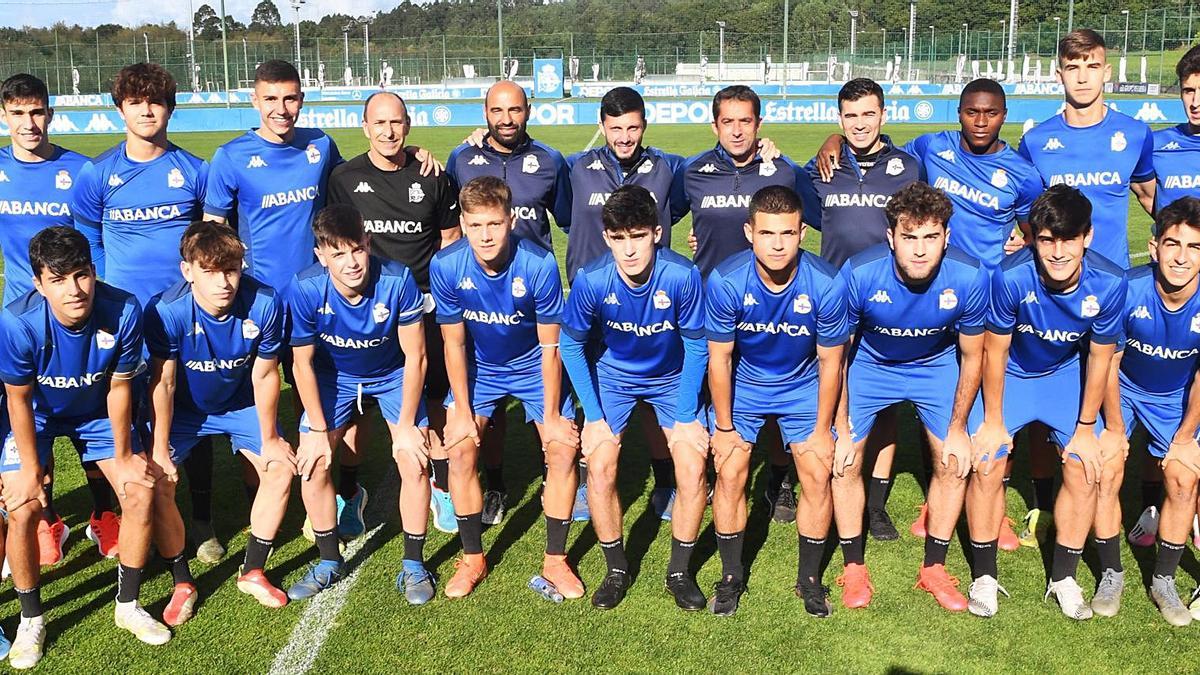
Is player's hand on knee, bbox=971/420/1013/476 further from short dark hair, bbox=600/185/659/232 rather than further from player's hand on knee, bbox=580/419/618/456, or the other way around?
short dark hair, bbox=600/185/659/232

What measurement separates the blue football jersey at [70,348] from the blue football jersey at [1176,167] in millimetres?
5697

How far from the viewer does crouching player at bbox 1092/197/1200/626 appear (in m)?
4.46

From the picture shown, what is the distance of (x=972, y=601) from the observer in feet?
15.5

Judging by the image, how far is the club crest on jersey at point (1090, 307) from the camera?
176 inches

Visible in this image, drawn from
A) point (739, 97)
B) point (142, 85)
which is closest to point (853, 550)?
point (739, 97)

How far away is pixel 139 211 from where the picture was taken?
5578 millimetres

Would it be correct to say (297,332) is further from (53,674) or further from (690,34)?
(690,34)

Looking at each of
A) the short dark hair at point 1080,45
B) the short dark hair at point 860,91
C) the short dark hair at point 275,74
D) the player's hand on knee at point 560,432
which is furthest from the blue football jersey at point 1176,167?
the short dark hair at point 275,74

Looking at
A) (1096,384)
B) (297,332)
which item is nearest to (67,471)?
(297,332)

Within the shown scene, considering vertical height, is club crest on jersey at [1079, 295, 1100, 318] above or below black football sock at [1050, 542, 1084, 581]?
above

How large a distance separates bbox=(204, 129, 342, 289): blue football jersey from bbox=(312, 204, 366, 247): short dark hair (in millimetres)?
1097

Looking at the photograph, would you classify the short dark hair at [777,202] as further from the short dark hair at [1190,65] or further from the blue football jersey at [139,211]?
the blue football jersey at [139,211]

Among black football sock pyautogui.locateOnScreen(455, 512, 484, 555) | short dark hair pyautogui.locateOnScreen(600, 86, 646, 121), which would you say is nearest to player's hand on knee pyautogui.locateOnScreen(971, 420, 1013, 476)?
black football sock pyautogui.locateOnScreen(455, 512, 484, 555)

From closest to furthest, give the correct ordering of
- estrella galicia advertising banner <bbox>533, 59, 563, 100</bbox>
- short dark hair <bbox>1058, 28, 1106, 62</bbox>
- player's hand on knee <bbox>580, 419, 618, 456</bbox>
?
player's hand on knee <bbox>580, 419, 618, 456</bbox> < short dark hair <bbox>1058, 28, 1106, 62</bbox> < estrella galicia advertising banner <bbox>533, 59, 563, 100</bbox>
